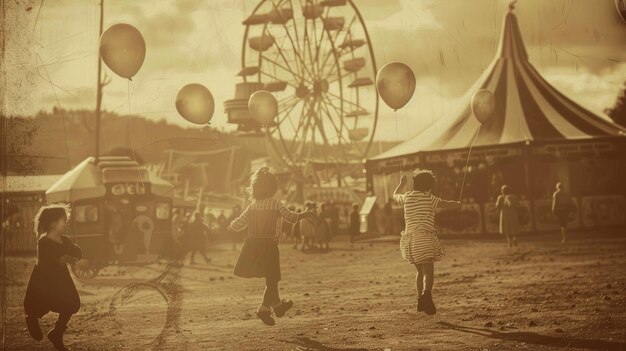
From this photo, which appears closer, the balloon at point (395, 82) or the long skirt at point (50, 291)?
the long skirt at point (50, 291)

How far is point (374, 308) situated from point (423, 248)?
1517mm

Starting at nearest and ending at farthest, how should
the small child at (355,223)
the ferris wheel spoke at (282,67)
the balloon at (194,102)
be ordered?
the balloon at (194,102)
the small child at (355,223)
the ferris wheel spoke at (282,67)

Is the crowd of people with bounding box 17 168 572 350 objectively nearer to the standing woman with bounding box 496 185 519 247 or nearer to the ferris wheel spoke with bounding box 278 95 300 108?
the standing woman with bounding box 496 185 519 247

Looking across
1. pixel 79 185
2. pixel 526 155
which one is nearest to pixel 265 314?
pixel 79 185

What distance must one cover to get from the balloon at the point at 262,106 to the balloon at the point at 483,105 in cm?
266

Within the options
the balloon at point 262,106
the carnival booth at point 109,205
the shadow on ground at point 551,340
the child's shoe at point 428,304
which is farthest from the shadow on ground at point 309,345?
the carnival booth at point 109,205

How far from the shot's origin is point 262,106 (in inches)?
339

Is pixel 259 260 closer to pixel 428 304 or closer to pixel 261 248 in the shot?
pixel 261 248

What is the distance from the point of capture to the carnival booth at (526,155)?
1566 centimetres

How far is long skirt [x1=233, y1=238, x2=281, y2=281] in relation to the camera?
5930 millimetres

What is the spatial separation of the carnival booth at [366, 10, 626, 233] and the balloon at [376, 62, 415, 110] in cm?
825

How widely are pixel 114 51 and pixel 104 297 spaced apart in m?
3.88

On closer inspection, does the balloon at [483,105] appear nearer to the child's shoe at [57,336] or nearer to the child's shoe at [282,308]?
the child's shoe at [282,308]

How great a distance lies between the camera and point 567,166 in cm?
1608
